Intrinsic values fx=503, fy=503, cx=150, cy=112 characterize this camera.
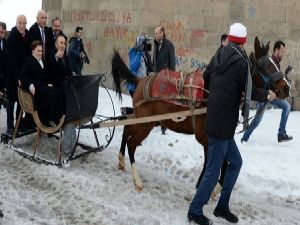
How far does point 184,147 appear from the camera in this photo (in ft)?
26.3

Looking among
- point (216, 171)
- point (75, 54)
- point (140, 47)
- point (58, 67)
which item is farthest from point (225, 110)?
point (75, 54)

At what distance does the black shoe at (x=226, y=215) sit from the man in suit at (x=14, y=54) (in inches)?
156

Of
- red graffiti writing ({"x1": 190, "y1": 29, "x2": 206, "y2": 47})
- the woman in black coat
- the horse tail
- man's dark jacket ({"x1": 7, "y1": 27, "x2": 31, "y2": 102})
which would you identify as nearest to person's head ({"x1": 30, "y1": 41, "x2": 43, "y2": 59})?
the woman in black coat

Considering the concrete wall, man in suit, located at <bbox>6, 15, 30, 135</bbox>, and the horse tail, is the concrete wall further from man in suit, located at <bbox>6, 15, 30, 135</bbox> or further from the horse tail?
the horse tail

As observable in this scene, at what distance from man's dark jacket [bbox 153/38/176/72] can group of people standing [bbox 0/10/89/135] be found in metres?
1.62

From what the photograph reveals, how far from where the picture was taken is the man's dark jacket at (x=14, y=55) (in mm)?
7719

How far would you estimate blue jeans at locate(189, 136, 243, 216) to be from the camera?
4797mm

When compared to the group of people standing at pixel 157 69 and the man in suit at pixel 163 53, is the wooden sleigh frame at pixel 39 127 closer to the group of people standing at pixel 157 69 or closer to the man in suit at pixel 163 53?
the group of people standing at pixel 157 69

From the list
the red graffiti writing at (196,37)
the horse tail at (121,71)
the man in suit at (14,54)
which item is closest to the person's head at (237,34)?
the horse tail at (121,71)

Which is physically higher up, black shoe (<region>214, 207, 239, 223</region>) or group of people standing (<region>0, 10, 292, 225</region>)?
group of people standing (<region>0, 10, 292, 225</region>)

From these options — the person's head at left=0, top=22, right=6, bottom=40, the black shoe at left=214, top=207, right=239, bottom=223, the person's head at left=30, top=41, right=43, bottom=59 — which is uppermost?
the person's head at left=0, top=22, right=6, bottom=40

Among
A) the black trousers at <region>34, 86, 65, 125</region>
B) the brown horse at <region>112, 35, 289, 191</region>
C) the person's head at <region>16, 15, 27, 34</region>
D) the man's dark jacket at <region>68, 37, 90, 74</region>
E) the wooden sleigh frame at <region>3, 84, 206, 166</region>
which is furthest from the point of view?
the man's dark jacket at <region>68, 37, 90, 74</region>

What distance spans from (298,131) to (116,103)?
3.97 m

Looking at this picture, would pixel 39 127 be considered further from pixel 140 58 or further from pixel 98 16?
pixel 98 16
